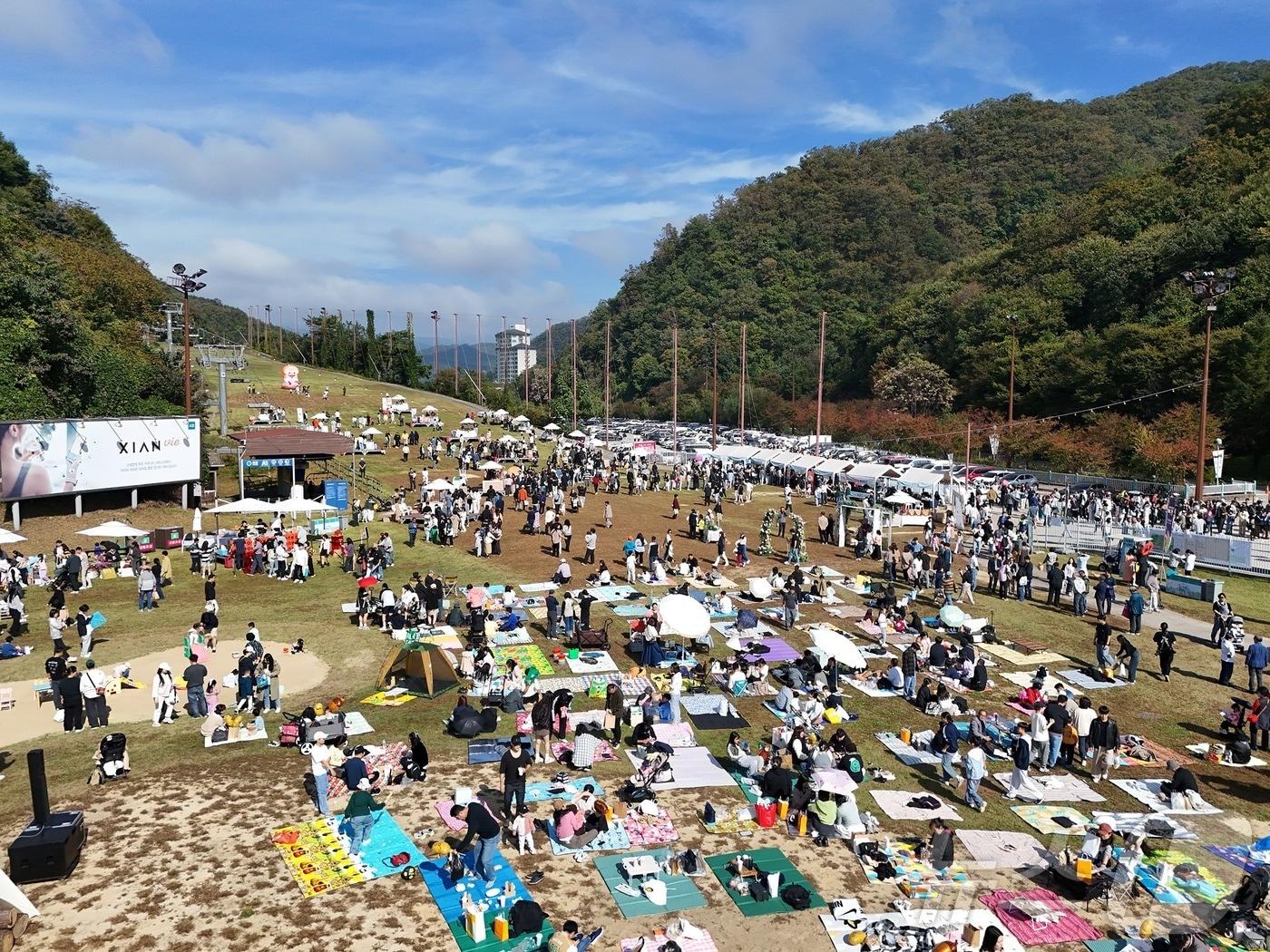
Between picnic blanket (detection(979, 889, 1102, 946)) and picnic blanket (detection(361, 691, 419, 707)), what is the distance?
35.8ft

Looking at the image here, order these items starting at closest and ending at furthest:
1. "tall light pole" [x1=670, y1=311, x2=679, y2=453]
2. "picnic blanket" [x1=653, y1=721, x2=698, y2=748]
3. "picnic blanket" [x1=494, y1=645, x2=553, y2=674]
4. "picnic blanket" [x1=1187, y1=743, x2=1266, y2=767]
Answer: "picnic blanket" [x1=1187, y1=743, x2=1266, y2=767], "picnic blanket" [x1=653, y1=721, x2=698, y2=748], "picnic blanket" [x1=494, y1=645, x2=553, y2=674], "tall light pole" [x1=670, y1=311, x2=679, y2=453]

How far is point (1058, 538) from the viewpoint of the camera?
110 ft

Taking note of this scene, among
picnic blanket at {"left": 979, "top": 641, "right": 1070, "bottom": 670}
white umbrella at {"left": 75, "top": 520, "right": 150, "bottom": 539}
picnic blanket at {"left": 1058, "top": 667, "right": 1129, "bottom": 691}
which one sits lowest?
picnic blanket at {"left": 1058, "top": 667, "right": 1129, "bottom": 691}

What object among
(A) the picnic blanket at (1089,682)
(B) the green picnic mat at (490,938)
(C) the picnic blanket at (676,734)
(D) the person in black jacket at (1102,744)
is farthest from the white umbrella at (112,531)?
(A) the picnic blanket at (1089,682)

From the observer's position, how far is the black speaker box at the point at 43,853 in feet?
33.9

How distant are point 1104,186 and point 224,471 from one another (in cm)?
8286

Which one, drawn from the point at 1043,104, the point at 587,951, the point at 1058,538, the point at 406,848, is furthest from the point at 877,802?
the point at 1043,104

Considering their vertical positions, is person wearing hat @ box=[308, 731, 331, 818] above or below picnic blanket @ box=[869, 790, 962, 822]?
above

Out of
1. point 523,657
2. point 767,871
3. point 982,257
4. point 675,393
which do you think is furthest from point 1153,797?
point 982,257

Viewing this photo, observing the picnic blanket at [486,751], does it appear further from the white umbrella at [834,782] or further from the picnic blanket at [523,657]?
the white umbrella at [834,782]

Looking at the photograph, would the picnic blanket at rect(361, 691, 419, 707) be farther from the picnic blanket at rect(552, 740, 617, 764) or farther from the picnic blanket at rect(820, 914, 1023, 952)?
the picnic blanket at rect(820, 914, 1023, 952)

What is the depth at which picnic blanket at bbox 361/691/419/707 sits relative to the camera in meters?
16.8

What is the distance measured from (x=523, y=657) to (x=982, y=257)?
89370 mm

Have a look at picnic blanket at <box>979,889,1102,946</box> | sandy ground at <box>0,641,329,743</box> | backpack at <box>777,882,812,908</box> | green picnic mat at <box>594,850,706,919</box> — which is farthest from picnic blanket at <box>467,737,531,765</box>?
picnic blanket at <box>979,889,1102,946</box>
